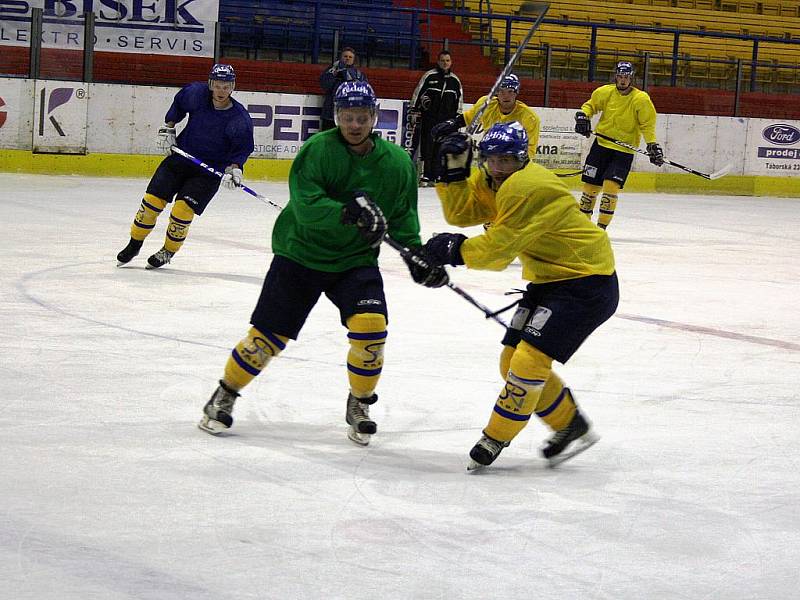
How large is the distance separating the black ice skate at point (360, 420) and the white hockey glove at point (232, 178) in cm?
338

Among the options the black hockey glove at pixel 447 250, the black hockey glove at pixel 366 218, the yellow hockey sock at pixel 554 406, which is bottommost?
the yellow hockey sock at pixel 554 406

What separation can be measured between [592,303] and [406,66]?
11.6m

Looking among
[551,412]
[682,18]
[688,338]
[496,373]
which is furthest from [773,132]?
[551,412]

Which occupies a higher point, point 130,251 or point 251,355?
point 251,355

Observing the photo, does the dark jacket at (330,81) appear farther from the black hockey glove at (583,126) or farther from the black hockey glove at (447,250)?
the black hockey glove at (447,250)

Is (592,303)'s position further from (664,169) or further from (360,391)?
(664,169)

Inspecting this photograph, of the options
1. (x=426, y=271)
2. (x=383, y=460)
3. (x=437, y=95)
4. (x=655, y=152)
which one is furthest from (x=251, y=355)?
(x=437, y=95)

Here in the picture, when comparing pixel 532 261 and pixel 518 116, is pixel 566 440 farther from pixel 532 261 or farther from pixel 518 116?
pixel 518 116

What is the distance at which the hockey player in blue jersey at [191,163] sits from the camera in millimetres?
7297

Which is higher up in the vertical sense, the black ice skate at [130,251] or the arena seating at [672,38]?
the arena seating at [672,38]

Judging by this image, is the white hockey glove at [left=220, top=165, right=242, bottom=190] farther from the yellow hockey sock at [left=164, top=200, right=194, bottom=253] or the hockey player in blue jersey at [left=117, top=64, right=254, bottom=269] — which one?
the yellow hockey sock at [left=164, top=200, right=194, bottom=253]

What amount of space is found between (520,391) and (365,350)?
54 cm

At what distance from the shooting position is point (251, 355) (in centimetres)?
389

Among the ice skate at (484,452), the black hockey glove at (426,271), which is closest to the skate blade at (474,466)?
the ice skate at (484,452)
